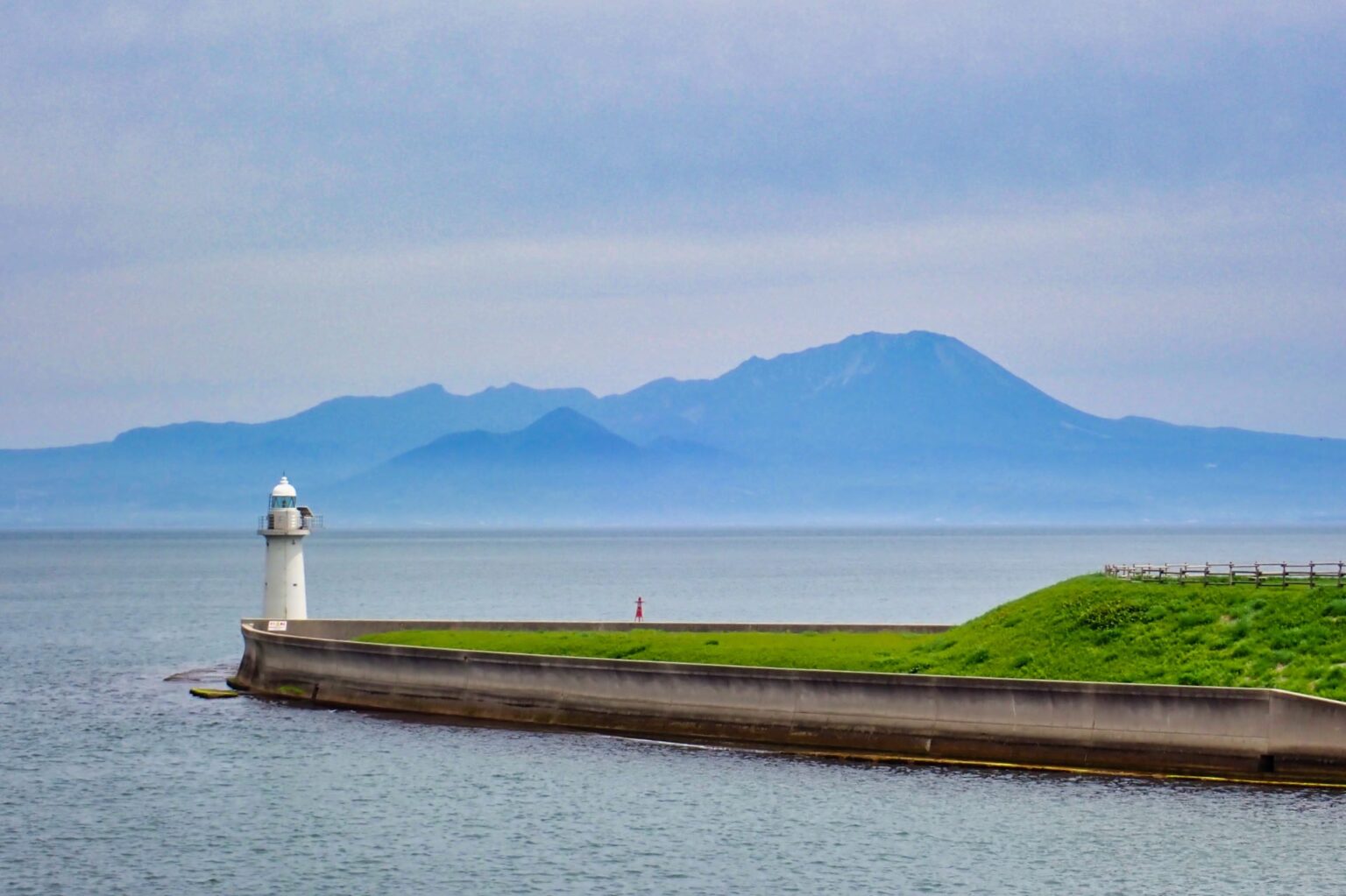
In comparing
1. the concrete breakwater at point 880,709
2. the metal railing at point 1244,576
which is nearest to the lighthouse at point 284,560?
the concrete breakwater at point 880,709

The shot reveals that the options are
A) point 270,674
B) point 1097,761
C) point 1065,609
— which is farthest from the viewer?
point 270,674

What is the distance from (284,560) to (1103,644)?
1497 inches

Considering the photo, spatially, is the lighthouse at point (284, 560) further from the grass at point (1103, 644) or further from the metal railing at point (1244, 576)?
the metal railing at point (1244, 576)

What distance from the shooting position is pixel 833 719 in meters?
49.2

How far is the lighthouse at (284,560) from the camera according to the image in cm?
7356

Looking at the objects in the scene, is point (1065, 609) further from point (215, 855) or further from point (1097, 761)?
point (215, 855)

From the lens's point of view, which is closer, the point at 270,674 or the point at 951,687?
the point at 951,687

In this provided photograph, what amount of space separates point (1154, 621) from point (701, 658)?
50.6 ft

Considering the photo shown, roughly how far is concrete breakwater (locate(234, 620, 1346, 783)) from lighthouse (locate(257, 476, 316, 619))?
9551 millimetres

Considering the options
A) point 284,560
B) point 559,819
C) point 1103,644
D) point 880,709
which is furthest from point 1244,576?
point 284,560

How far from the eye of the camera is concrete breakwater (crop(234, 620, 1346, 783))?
4291 centimetres

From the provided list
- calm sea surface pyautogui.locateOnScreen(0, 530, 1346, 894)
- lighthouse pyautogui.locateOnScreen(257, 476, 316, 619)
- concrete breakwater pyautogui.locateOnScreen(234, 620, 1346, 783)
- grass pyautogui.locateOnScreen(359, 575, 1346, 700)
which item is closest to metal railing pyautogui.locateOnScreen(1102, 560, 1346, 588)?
grass pyautogui.locateOnScreen(359, 575, 1346, 700)

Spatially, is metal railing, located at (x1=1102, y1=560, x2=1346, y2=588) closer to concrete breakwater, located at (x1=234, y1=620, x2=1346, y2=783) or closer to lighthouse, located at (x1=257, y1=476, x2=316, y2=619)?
concrete breakwater, located at (x1=234, y1=620, x2=1346, y2=783)

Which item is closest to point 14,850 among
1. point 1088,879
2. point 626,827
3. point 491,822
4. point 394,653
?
point 491,822
